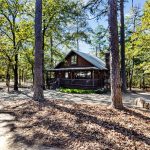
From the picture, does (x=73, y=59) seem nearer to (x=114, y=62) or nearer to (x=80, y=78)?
(x=80, y=78)

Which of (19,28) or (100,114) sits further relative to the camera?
(19,28)

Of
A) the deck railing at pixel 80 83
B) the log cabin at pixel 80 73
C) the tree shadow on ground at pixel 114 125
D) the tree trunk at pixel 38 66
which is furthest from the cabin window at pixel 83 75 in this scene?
the tree shadow on ground at pixel 114 125

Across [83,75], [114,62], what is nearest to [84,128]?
[114,62]

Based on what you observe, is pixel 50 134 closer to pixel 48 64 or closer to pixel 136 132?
pixel 136 132

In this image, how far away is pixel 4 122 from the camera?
8727mm

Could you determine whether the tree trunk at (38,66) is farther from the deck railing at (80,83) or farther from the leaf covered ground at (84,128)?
the deck railing at (80,83)

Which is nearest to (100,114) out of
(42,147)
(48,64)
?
(42,147)

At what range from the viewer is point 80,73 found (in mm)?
29359

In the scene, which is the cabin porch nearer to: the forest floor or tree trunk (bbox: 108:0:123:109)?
tree trunk (bbox: 108:0:123:109)

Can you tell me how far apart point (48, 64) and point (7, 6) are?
14.5m

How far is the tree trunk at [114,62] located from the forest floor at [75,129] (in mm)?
597

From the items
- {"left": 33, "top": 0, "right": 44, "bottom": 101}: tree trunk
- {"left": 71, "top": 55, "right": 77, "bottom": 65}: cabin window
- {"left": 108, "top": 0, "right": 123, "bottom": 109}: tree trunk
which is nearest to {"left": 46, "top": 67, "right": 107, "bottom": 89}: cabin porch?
{"left": 71, "top": 55, "right": 77, "bottom": 65}: cabin window

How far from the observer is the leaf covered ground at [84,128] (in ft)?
19.8

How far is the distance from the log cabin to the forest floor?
17.0 meters
